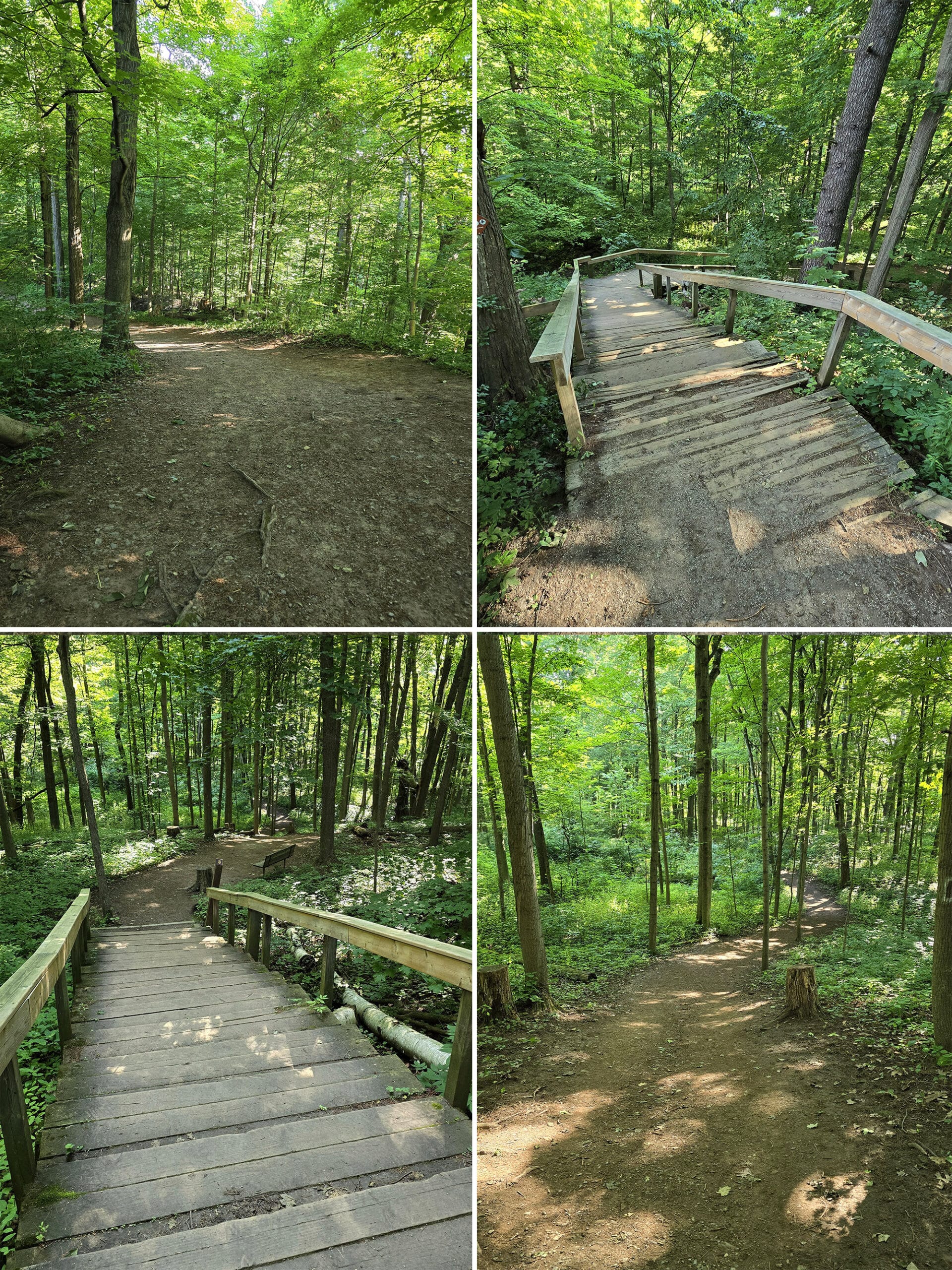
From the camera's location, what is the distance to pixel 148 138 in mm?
9523

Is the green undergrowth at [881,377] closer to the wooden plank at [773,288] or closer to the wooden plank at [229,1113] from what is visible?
the wooden plank at [773,288]

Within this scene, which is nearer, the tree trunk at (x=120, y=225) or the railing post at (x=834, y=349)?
the railing post at (x=834, y=349)

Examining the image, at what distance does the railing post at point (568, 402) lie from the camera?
4.21m

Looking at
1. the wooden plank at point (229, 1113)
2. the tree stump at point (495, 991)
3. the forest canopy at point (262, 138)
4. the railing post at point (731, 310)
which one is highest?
the forest canopy at point (262, 138)

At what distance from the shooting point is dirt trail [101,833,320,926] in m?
9.00

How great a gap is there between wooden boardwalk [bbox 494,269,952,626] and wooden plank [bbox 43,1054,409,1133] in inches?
87.5

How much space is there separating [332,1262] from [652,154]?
575 cm

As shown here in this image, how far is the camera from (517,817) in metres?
4.43

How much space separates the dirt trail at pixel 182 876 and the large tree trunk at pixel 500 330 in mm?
7523

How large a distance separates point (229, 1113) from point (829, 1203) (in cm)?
268

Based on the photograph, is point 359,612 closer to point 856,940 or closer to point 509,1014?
point 509,1014

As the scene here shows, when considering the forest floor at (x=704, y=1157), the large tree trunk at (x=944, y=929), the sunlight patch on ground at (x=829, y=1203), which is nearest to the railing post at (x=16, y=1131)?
the forest floor at (x=704, y=1157)

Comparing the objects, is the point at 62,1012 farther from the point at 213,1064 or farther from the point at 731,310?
the point at 731,310

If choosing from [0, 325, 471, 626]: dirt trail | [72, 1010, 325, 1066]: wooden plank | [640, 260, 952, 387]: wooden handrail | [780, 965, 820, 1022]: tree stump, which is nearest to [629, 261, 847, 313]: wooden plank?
[640, 260, 952, 387]: wooden handrail
